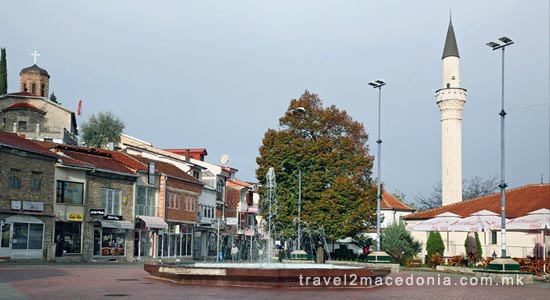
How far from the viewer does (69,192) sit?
4394cm

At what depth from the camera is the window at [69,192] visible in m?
43.2

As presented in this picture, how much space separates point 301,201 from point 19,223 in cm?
1843

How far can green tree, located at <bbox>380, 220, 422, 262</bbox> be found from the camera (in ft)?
143

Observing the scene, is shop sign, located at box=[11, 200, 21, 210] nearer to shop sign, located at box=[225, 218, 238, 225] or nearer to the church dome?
shop sign, located at box=[225, 218, 238, 225]

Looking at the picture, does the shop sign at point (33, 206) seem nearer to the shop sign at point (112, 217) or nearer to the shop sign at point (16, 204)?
the shop sign at point (16, 204)

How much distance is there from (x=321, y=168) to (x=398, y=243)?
24.9 feet

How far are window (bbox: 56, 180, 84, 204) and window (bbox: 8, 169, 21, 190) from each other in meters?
3.64

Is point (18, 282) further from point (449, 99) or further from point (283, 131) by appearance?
point (449, 99)

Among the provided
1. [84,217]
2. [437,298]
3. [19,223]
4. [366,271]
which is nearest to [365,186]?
[84,217]

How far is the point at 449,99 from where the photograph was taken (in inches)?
2571

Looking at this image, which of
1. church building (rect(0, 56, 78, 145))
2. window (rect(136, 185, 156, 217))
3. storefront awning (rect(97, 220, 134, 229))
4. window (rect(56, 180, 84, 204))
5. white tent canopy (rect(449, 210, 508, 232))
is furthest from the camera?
church building (rect(0, 56, 78, 145))

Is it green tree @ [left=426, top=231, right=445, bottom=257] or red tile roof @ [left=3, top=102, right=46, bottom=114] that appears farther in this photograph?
red tile roof @ [left=3, top=102, right=46, bottom=114]

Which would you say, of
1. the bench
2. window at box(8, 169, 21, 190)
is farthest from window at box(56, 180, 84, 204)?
the bench

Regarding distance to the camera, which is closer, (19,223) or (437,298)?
(437,298)
